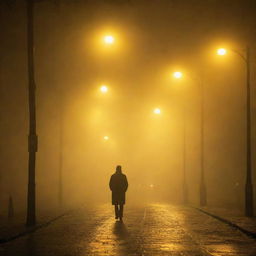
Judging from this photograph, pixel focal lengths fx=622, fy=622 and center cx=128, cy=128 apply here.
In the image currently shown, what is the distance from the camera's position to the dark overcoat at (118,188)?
Answer: 85.7 feet

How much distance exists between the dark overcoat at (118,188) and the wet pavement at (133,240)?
1365 mm

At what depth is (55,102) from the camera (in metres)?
70.4

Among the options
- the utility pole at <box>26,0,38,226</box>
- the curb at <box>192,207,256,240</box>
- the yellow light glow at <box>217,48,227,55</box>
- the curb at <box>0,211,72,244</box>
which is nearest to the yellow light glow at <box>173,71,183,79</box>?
the yellow light glow at <box>217,48,227,55</box>

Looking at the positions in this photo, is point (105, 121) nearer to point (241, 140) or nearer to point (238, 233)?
point (241, 140)

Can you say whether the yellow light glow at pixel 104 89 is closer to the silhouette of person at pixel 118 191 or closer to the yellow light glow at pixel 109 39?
the yellow light glow at pixel 109 39

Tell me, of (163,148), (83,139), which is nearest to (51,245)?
(83,139)

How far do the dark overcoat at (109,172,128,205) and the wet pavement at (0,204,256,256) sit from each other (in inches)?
53.8

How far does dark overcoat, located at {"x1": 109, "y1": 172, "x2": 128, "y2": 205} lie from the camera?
26109 mm

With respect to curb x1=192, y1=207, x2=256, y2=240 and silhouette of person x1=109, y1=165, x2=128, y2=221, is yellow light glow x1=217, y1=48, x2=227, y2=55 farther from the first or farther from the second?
silhouette of person x1=109, y1=165, x2=128, y2=221

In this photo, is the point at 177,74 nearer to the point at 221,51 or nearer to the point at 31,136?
the point at 221,51

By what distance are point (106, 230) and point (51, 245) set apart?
5.21 meters

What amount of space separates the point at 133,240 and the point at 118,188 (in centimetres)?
864

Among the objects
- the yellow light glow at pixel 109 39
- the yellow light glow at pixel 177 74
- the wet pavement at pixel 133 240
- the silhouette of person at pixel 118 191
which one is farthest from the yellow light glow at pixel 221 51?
the yellow light glow at pixel 177 74

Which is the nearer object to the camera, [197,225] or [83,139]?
[197,225]
